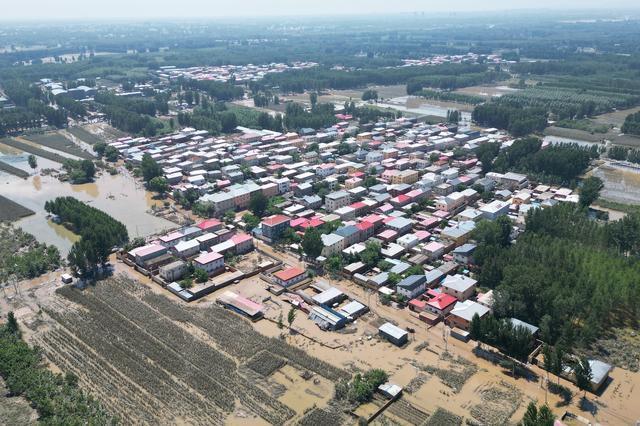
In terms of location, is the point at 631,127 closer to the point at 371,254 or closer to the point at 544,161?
the point at 544,161

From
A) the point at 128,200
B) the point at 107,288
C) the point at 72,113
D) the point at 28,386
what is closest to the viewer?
the point at 28,386

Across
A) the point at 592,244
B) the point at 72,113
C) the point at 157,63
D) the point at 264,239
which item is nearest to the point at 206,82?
the point at 72,113

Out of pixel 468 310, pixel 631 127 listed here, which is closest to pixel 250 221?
pixel 468 310

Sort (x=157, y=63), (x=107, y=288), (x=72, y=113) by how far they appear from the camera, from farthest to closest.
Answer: (x=157, y=63), (x=72, y=113), (x=107, y=288)

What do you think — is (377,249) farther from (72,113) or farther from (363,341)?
(72,113)

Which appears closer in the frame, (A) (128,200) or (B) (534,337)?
(B) (534,337)

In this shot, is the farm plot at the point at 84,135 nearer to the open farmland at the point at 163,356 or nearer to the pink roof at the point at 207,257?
the pink roof at the point at 207,257
